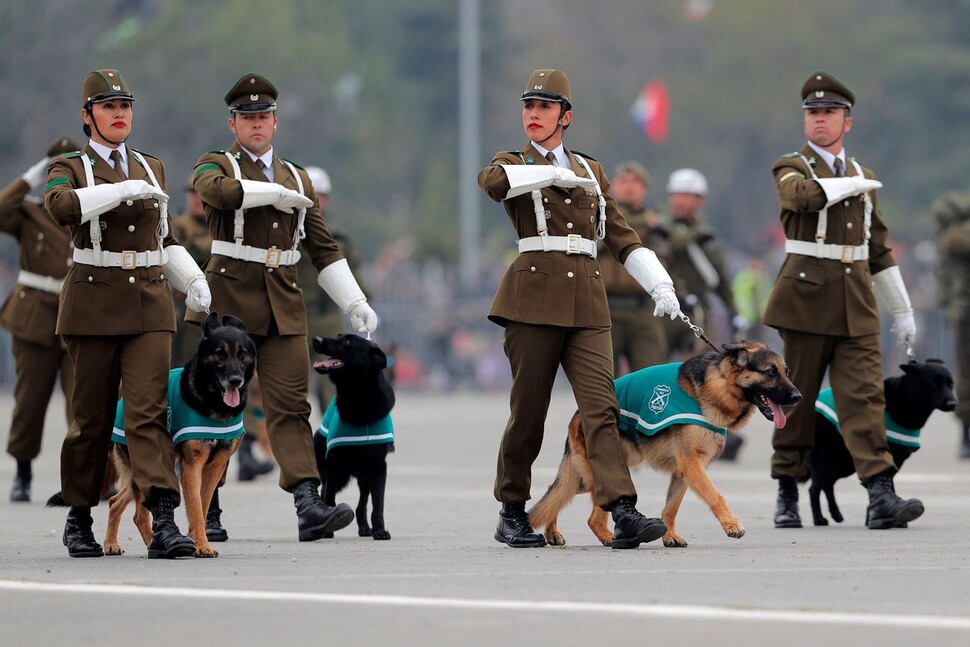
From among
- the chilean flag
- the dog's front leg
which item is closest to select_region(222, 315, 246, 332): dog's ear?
the dog's front leg

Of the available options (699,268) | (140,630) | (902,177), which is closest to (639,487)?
(699,268)

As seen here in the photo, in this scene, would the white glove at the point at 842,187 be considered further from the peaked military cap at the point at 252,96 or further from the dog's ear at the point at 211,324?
the dog's ear at the point at 211,324

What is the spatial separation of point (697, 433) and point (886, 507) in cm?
168

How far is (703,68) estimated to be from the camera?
75000mm

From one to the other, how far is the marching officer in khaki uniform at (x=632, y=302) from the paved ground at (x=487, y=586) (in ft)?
8.06

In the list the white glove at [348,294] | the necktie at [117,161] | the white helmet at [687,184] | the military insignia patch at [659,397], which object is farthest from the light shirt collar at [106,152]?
the white helmet at [687,184]

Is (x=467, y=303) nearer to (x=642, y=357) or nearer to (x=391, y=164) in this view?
(x=642, y=357)

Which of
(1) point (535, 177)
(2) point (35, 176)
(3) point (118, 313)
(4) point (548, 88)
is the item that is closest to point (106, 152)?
(3) point (118, 313)

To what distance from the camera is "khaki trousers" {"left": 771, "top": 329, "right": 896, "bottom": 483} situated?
477 inches

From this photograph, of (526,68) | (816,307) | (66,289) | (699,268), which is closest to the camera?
(66,289)

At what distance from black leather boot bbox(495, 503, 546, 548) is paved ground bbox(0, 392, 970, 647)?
0.30ft

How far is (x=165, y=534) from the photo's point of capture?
10.1 meters

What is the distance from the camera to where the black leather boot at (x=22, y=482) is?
14.4 metres

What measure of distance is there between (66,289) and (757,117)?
201 ft
